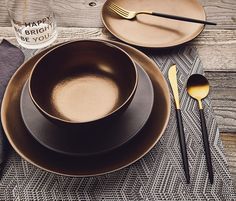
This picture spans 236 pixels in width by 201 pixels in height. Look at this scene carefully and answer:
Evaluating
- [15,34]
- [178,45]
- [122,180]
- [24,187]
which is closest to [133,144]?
[122,180]

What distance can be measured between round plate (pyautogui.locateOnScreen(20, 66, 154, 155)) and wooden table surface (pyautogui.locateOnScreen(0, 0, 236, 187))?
21cm

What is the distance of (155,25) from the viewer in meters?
0.76

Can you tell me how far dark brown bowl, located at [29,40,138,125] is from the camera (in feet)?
1.81

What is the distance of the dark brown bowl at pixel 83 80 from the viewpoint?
55 cm

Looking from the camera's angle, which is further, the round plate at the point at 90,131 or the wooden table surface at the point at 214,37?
the wooden table surface at the point at 214,37

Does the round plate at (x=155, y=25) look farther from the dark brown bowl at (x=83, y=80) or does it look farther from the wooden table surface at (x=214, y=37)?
Answer: the dark brown bowl at (x=83, y=80)

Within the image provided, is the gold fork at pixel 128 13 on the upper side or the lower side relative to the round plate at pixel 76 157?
upper

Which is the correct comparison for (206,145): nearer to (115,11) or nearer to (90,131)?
(90,131)

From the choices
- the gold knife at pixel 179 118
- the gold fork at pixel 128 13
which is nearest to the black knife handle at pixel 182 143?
the gold knife at pixel 179 118

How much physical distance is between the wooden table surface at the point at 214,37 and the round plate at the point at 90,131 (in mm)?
206

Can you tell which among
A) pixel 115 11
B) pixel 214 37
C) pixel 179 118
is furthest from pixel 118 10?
pixel 179 118

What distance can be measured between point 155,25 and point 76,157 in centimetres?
38

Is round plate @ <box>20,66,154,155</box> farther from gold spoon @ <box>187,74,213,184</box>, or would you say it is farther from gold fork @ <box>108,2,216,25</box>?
gold fork @ <box>108,2,216,25</box>

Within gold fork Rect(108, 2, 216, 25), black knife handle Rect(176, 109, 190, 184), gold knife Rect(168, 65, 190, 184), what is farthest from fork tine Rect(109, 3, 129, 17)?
black knife handle Rect(176, 109, 190, 184)
